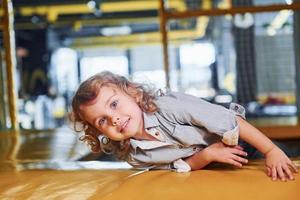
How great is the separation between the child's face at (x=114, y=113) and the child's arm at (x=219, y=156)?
0.16 meters

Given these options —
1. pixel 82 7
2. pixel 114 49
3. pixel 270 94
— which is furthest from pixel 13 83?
pixel 114 49

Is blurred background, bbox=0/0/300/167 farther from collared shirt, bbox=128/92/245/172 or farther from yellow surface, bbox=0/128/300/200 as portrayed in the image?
yellow surface, bbox=0/128/300/200

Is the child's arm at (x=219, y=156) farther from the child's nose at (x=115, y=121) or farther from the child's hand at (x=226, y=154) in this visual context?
the child's nose at (x=115, y=121)

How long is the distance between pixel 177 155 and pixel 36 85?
209 inches

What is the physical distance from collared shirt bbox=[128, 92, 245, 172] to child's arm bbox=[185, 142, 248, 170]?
0.02 meters

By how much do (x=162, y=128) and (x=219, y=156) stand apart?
5.5 inches

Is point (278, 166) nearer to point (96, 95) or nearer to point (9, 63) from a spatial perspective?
point (96, 95)

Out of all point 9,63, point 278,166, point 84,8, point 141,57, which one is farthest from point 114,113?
point 141,57

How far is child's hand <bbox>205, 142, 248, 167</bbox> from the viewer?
41.0 inches

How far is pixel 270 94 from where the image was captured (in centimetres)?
368

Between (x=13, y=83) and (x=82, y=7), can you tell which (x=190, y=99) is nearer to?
(x=13, y=83)

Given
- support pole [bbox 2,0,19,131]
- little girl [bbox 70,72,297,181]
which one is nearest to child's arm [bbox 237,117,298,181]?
little girl [bbox 70,72,297,181]

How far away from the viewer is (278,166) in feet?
3.24

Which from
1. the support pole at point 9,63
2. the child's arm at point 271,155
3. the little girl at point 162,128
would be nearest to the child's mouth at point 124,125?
the little girl at point 162,128
